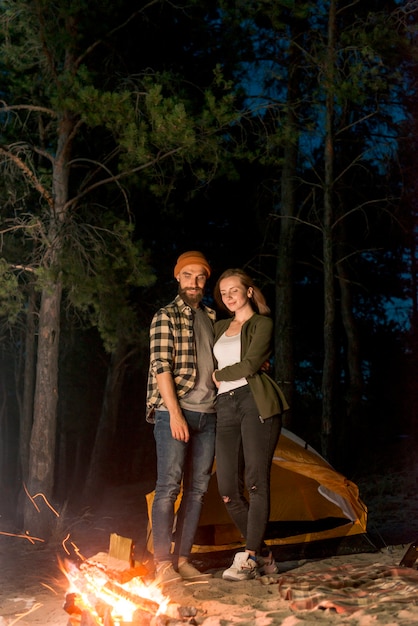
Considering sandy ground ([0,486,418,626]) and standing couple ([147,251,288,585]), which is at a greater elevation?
standing couple ([147,251,288,585])

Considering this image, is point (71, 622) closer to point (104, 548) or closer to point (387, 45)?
point (104, 548)

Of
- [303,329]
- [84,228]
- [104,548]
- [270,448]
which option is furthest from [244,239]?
[270,448]

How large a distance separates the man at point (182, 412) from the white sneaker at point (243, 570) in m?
0.22

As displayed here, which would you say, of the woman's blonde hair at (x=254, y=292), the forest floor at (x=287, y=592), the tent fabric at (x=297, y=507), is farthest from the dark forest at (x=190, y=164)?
the woman's blonde hair at (x=254, y=292)

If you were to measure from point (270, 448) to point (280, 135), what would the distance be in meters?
5.86

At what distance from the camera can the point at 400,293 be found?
68.4 ft

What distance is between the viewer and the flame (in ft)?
12.0

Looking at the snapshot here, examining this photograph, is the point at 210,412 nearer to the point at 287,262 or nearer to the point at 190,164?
the point at 190,164

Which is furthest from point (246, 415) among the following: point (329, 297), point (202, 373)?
point (329, 297)

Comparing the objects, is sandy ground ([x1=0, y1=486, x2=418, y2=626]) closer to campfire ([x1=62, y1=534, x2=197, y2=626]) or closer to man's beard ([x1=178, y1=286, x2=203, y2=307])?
campfire ([x1=62, y1=534, x2=197, y2=626])

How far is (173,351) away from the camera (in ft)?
15.6

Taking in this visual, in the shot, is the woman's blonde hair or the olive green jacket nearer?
the olive green jacket

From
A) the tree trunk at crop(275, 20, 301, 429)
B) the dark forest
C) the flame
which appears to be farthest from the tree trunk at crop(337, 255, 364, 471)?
the flame

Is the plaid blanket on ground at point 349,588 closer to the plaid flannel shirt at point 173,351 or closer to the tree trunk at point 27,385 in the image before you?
the plaid flannel shirt at point 173,351
